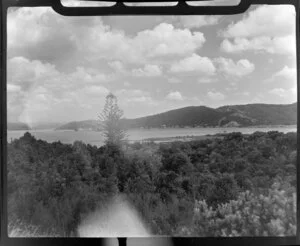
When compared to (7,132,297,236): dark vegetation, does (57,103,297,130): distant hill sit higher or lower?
higher

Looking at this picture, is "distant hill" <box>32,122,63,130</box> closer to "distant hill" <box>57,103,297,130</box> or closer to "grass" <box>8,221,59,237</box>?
"distant hill" <box>57,103,297,130</box>

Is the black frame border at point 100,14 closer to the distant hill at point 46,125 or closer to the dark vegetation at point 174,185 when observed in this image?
the dark vegetation at point 174,185

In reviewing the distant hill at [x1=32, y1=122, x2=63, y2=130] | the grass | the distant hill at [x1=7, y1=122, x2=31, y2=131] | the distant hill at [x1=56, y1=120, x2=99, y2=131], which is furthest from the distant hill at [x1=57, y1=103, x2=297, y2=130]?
the grass

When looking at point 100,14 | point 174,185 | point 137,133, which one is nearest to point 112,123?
point 137,133

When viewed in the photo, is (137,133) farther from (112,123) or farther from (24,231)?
(24,231)

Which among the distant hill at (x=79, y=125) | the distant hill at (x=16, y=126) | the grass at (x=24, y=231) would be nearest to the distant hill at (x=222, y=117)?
the distant hill at (x=79, y=125)
